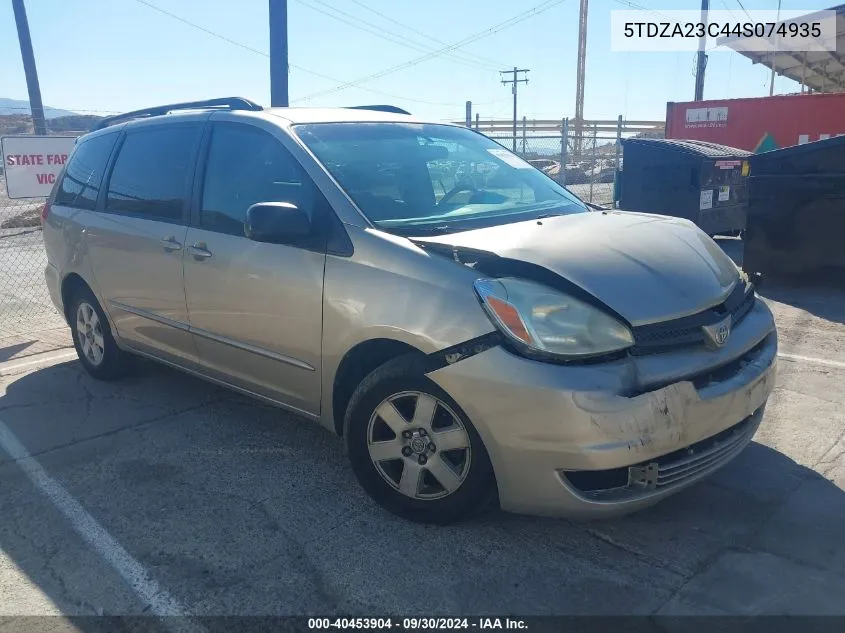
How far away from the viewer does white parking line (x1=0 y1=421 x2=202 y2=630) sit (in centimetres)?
262

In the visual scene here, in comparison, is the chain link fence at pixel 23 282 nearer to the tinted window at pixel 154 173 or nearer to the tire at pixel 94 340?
the tire at pixel 94 340

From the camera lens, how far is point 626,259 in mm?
2949

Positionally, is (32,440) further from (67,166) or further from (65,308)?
(67,166)

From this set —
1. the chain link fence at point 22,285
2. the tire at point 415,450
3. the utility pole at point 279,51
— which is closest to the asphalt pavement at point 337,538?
the tire at point 415,450

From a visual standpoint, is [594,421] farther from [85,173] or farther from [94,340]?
[85,173]

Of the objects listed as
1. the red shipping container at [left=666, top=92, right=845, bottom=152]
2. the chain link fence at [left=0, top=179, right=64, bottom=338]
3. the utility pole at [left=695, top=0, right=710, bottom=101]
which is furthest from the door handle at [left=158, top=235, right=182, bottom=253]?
the utility pole at [left=695, top=0, right=710, bottom=101]

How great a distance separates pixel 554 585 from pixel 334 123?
2.58 meters

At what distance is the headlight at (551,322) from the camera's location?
8.62 ft

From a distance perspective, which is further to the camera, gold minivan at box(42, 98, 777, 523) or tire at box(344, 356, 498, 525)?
tire at box(344, 356, 498, 525)

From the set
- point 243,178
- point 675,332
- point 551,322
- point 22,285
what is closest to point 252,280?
point 243,178

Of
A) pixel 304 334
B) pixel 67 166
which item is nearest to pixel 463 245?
pixel 304 334

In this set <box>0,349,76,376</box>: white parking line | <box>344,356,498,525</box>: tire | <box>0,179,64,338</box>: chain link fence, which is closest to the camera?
<box>344,356,498,525</box>: tire

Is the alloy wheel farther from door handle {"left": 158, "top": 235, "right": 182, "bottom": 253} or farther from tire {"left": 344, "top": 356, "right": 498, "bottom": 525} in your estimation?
tire {"left": 344, "top": 356, "right": 498, "bottom": 525}

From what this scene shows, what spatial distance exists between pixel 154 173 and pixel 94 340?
1471 millimetres
